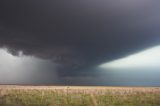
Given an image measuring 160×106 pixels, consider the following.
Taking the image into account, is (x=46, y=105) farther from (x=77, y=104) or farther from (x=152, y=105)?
(x=152, y=105)

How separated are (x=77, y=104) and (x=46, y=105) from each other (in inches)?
176

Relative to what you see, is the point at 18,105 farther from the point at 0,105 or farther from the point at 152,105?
the point at 152,105

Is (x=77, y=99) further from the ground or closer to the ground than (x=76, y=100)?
further from the ground

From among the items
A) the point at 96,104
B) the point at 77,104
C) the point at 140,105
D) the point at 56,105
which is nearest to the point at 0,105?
the point at 56,105

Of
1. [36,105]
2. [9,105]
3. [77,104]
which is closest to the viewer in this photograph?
[9,105]

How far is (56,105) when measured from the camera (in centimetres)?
2905

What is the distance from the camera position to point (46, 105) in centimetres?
2961

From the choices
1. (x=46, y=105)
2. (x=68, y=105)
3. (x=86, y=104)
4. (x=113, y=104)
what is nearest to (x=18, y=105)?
(x=46, y=105)

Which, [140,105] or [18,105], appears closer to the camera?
[18,105]

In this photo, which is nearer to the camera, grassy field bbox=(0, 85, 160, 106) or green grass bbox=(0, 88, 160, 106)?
green grass bbox=(0, 88, 160, 106)

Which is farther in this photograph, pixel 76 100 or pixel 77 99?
pixel 77 99

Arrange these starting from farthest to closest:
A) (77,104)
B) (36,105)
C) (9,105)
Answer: (77,104) < (36,105) < (9,105)

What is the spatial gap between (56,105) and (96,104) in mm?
5081

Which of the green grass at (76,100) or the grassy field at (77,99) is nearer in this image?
the green grass at (76,100)
